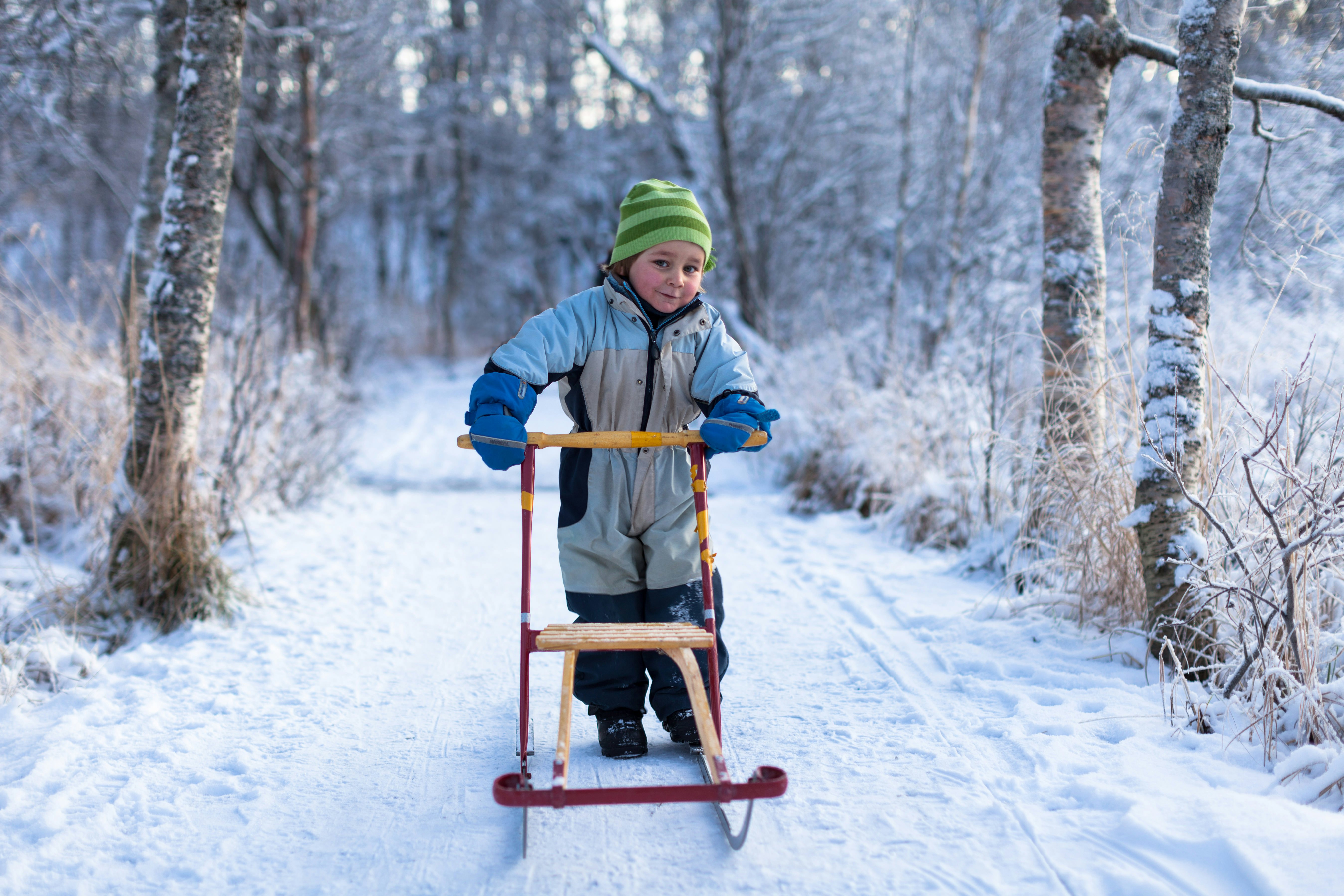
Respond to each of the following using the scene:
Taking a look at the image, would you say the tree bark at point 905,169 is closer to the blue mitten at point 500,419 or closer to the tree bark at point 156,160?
the tree bark at point 156,160

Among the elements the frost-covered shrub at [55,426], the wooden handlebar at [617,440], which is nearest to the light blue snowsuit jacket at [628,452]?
the wooden handlebar at [617,440]

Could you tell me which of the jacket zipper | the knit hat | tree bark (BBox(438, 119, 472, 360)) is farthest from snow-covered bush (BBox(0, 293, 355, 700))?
tree bark (BBox(438, 119, 472, 360))

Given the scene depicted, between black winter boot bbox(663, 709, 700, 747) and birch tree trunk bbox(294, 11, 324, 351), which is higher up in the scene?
birch tree trunk bbox(294, 11, 324, 351)

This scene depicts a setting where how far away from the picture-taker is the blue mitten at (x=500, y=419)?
97.4 inches

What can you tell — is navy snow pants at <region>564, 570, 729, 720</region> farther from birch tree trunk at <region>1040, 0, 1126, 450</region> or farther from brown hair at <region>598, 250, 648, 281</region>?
birch tree trunk at <region>1040, 0, 1126, 450</region>

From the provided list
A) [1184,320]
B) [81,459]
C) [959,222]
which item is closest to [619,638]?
[1184,320]

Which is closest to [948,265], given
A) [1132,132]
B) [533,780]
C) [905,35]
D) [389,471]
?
[1132,132]

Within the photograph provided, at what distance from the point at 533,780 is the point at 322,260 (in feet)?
53.7

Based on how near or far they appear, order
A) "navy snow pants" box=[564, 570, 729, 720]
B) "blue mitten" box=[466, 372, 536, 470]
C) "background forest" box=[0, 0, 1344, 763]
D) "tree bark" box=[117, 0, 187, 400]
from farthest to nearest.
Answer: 1. "tree bark" box=[117, 0, 187, 400]
2. "background forest" box=[0, 0, 1344, 763]
3. "navy snow pants" box=[564, 570, 729, 720]
4. "blue mitten" box=[466, 372, 536, 470]

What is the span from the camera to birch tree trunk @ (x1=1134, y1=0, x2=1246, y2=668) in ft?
10.4

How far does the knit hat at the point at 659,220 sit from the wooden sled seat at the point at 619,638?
47.5 inches

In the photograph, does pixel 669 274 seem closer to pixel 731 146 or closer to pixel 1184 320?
pixel 1184 320

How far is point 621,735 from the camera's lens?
9.41 feet

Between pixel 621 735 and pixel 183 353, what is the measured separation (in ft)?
9.90
